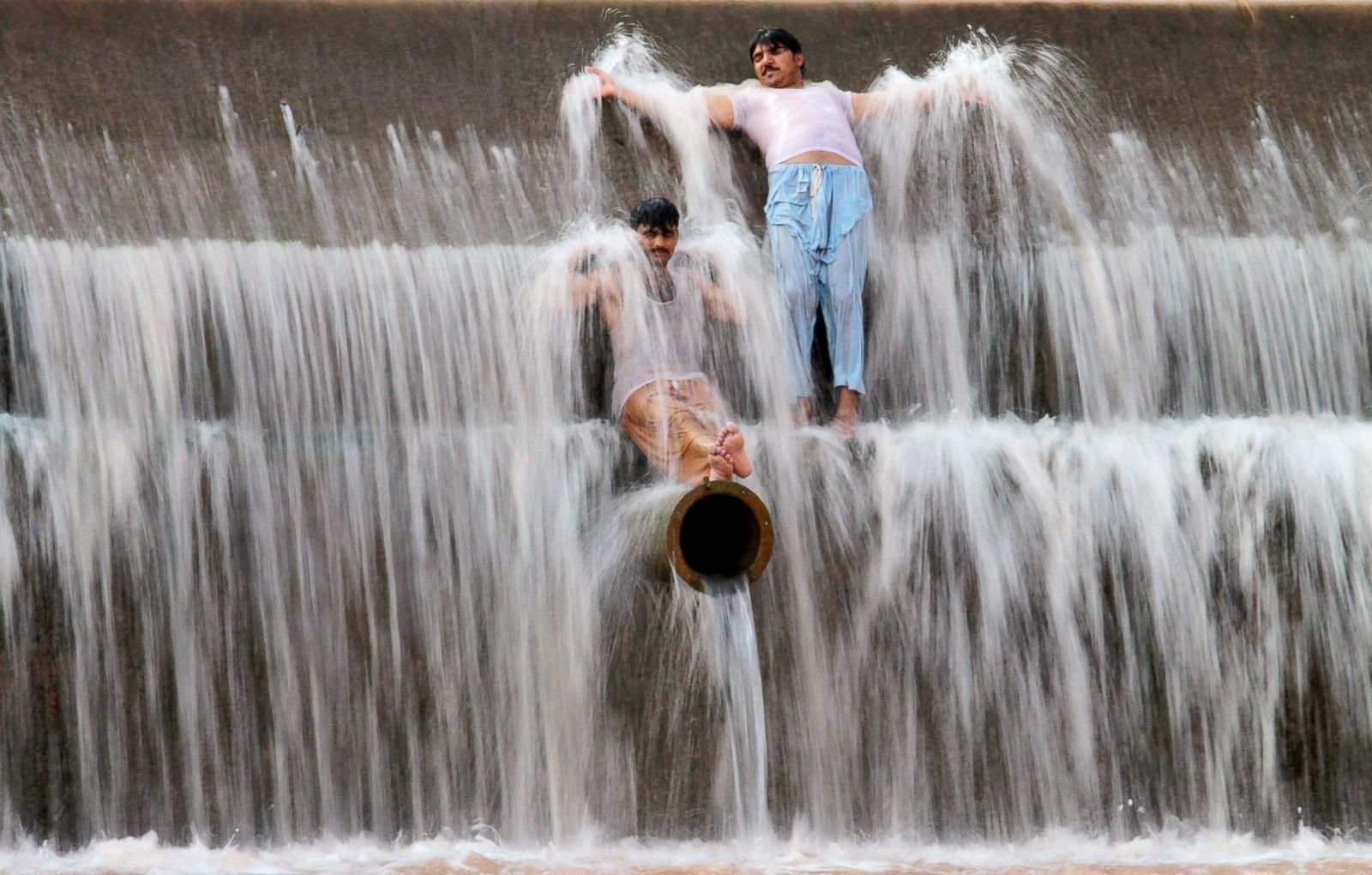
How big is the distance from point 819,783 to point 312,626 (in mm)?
2290

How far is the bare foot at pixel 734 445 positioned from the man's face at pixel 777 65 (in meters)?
2.40

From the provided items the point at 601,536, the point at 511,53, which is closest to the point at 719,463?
the point at 601,536

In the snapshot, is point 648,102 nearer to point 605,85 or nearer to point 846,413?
point 605,85

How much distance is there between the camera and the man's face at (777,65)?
1004 centimetres

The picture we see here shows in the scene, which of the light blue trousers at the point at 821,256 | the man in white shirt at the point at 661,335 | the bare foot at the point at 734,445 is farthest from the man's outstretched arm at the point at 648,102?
the bare foot at the point at 734,445

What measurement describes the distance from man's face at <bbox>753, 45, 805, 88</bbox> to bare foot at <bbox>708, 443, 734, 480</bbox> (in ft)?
8.25

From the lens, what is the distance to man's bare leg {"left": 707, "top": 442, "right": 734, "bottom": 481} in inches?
330

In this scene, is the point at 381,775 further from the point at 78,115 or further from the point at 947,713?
the point at 78,115

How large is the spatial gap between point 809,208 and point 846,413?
3.41ft

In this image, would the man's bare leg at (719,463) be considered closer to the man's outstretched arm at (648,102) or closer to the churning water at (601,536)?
the churning water at (601,536)

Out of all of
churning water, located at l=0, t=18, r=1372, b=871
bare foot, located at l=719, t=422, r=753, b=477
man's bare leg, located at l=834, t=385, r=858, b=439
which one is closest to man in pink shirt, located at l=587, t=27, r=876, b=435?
man's bare leg, located at l=834, t=385, r=858, b=439

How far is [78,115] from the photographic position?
9.72 meters

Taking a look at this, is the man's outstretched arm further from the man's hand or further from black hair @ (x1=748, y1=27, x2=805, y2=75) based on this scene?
black hair @ (x1=748, y1=27, x2=805, y2=75)

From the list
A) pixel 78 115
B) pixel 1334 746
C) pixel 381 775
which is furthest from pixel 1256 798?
pixel 78 115
